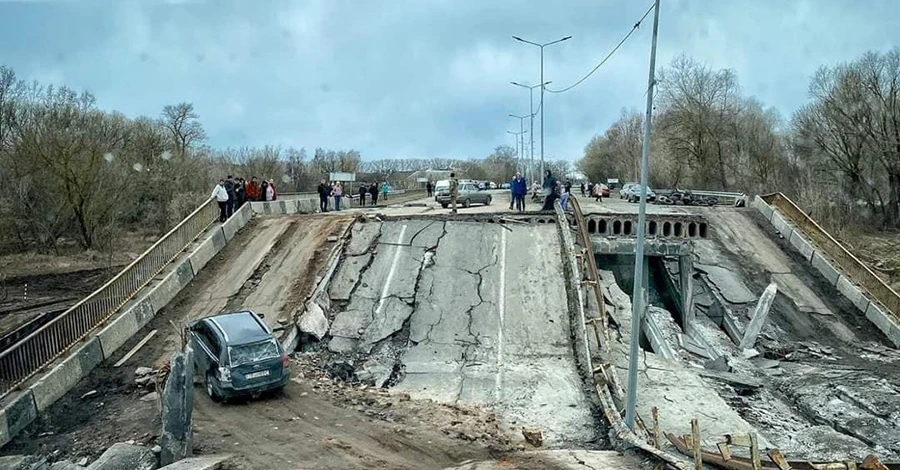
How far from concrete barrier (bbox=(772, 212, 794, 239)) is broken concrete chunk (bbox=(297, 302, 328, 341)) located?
21.0m

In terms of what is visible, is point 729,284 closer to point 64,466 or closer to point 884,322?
point 884,322

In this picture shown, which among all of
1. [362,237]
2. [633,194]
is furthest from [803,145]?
[362,237]

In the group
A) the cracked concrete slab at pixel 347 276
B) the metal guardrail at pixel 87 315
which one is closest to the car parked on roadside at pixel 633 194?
the cracked concrete slab at pixel 347 276

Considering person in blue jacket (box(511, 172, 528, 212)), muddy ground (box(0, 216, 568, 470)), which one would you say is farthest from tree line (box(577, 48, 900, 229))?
muddy ground (box(0, 216, 568, 470))

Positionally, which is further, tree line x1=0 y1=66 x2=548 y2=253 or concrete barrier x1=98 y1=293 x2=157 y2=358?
tree line x1=0 y1=66 x2=548 y2=253

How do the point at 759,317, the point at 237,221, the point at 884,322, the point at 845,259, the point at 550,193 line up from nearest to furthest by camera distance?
1. the point at 884,322
2. the point at 759,317
3. the point at 845,259
4. the point at 237,221
5. the point at 550,193

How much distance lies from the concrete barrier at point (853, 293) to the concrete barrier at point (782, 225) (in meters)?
4.30

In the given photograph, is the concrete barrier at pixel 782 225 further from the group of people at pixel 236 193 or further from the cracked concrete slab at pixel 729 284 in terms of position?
the group of people at pixel 236 193

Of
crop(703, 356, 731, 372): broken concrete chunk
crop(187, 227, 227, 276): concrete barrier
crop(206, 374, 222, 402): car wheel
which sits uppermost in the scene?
crop(187, 227, 227, 276): concrete barrier

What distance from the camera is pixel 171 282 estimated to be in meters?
21.2

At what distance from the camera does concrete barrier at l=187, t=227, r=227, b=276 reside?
22.8m

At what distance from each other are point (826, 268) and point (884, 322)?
3.76m

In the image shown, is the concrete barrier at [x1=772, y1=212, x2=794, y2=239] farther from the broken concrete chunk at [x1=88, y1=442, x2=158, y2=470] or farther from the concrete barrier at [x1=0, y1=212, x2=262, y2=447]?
the broken concrete chunk at [x1=88, y1=442, x2=158, y2=470]

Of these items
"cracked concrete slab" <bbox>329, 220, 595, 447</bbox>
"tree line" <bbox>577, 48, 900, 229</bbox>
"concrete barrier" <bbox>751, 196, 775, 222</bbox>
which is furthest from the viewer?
"tree line" <bbox>577, 48, 900, 229</bbox>
